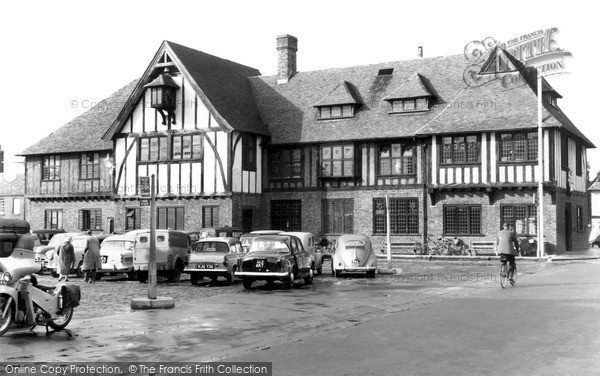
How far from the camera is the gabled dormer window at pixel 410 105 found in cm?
3906

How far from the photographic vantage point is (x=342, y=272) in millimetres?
26938

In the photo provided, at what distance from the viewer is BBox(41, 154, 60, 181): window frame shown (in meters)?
46.3

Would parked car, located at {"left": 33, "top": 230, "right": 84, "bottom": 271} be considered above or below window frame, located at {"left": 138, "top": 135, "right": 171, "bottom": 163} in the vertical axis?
below

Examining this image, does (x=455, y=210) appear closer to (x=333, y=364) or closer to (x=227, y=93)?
(x=227, y=93)

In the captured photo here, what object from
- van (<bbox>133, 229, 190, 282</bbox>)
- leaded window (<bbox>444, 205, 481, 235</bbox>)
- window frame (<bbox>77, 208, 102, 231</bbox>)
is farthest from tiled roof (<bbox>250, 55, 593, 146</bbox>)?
van (<bbox>133, 229, 190, 282</bbox>)

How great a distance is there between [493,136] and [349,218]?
29.7ft

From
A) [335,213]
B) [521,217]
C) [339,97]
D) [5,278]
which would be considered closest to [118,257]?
[5,278]

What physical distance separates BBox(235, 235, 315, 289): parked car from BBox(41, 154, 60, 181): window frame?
28.3 metres

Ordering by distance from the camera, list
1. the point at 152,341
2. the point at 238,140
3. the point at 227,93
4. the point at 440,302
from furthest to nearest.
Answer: the point at 227,93, the point at 238,140, the point at 440,302, the point at 152,341

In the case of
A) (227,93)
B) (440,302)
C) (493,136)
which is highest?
(227,93)

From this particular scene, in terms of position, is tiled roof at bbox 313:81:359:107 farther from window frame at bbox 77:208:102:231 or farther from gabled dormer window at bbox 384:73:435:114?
window frame at bbox 77:208:102:231

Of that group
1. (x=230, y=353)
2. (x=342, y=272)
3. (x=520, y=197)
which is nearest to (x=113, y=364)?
(x=230, y=353)

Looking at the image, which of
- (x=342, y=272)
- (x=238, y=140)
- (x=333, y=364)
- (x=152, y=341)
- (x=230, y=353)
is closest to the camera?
(x=333, y=364)

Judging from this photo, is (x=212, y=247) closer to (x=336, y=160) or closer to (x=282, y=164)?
(x=336, y=160)
